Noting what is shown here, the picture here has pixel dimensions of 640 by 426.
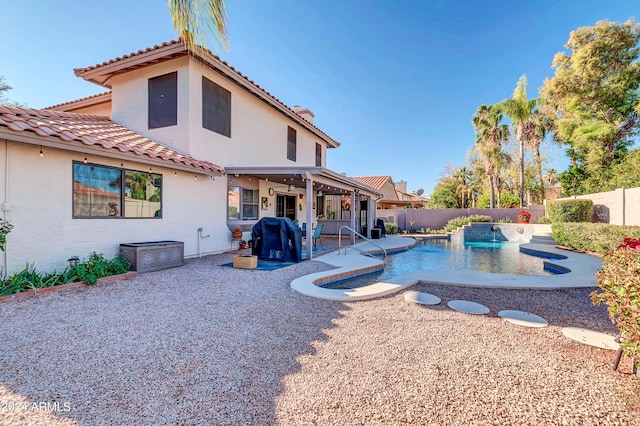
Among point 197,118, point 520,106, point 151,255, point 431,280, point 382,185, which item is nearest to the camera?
point 431,280

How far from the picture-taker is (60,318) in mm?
3973

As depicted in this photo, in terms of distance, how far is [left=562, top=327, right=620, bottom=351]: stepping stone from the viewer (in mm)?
3442

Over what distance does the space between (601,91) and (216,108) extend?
25513 millimetres

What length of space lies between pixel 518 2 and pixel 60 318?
17.4 metres


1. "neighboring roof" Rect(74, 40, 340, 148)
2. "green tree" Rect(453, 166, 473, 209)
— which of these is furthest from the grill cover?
"green tree" Rect(453, 166, 473, 209)

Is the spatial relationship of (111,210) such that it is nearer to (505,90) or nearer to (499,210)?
(499,210)

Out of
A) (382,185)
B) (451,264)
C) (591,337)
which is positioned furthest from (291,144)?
(382,185)

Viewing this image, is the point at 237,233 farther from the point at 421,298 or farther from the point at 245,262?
the point at 421,298

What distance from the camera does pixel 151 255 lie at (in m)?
6.96

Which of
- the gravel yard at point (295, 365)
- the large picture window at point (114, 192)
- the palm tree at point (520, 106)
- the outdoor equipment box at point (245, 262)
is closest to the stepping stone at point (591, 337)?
the gravel yard at point (295, 365)

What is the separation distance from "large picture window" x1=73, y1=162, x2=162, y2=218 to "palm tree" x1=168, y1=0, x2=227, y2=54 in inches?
179

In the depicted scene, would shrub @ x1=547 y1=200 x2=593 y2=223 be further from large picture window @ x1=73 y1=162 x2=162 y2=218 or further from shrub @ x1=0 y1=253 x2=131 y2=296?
shrub @ x1=0 y1=253 x2=131 y2=296

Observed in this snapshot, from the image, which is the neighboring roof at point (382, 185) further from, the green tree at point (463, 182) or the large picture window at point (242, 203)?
the large picture window at point (242, 203)

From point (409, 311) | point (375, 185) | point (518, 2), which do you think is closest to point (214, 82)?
point (409, 311)
